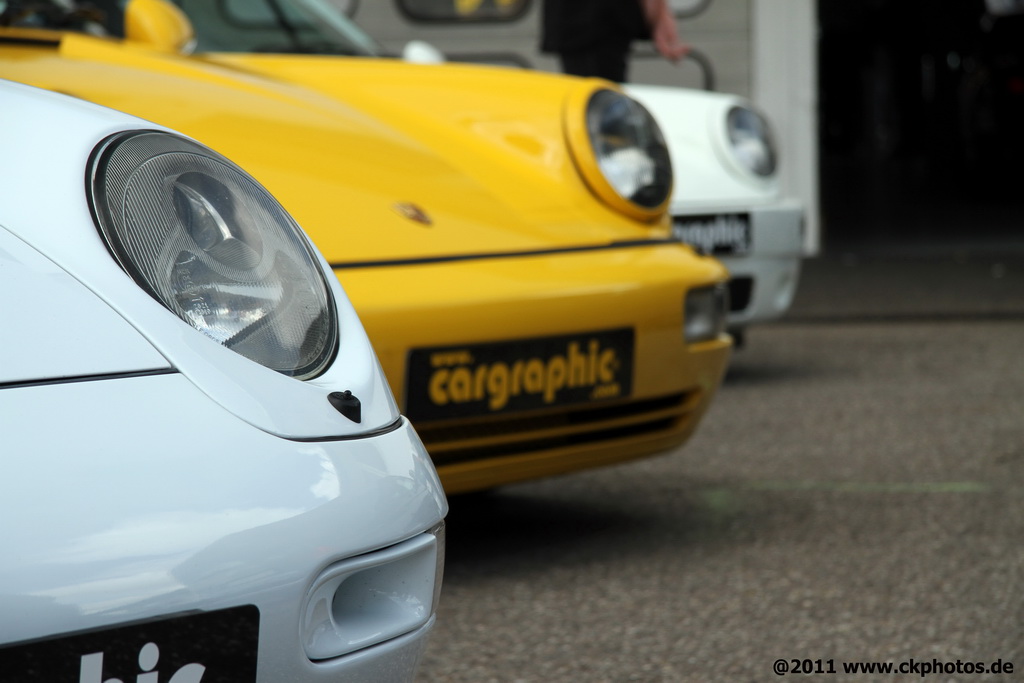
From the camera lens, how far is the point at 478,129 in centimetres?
254

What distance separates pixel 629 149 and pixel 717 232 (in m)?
A: 1.53

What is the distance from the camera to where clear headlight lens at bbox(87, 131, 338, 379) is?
120 cm

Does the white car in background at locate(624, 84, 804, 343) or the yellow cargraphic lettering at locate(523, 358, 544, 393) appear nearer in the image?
the yellow cargraphic lettering at locate(523, 358, 544, 393)

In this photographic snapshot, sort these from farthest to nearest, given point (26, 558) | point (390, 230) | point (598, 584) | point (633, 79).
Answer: point (633, 79) < point (598, 584) < point (390, 230) < point (26, 558)

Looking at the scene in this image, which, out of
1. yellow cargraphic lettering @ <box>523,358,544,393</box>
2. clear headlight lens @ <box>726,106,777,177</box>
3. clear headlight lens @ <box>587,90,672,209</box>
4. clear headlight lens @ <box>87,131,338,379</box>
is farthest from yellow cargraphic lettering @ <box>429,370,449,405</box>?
clear headlight lens @ <box>726,106,777,177</box>

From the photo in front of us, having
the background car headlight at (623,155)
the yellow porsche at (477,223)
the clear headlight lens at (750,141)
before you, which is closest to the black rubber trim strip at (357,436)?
the yellow porsche at (477,223)

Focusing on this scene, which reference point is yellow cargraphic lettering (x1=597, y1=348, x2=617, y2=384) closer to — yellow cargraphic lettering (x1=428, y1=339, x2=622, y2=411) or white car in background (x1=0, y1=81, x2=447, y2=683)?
yellow cargraphic lettering (x1=428, y1=339, x2=622, y2=411)

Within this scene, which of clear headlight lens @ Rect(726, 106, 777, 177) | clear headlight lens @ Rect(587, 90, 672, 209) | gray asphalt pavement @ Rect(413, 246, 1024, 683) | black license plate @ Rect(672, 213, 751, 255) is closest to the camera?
gray asphalt pavement @ Rect(413, 246, 1024, 683)

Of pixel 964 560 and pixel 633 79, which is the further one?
pixel 633 79

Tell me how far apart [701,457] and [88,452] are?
96.2 inches

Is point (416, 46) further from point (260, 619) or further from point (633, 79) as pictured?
point (633, 79)

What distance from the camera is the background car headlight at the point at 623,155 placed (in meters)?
2.50

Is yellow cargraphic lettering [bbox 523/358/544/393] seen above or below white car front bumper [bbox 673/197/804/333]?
above

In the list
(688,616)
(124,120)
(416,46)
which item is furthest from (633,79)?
(124,120)
